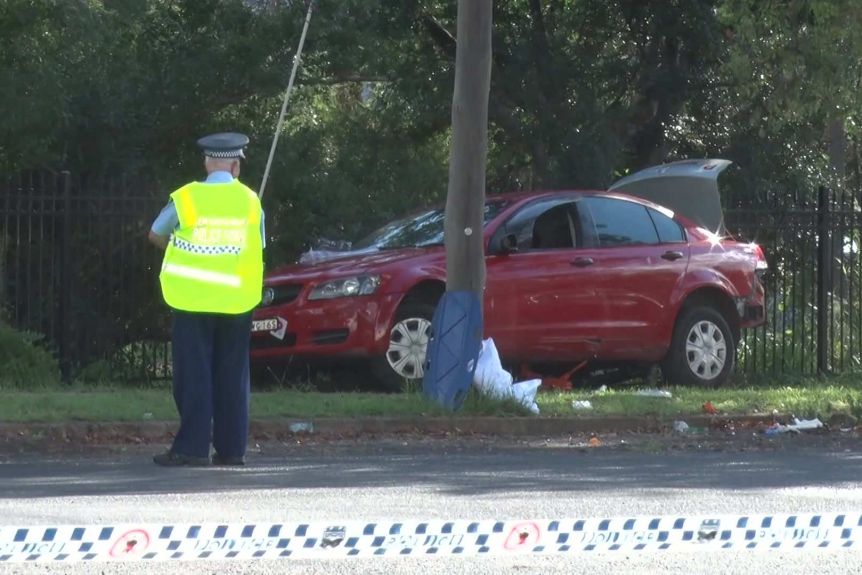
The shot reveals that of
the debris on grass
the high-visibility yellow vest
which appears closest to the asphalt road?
the high-visibility yellow vest

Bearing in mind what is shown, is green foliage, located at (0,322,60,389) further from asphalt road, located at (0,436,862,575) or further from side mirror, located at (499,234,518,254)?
side mirror, located at (499,234,518,254)

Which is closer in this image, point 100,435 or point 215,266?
point 215,266

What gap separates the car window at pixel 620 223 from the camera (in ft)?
42.1

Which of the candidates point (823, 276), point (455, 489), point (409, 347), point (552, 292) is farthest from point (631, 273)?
point (455, 489)

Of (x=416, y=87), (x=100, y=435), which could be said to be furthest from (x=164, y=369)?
(x=416, y=87)

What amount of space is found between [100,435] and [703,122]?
32.2 ft

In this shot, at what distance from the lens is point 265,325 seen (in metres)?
11.9

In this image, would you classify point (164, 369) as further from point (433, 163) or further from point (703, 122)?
point (703, 122)

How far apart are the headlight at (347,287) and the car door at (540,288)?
95 centimetres

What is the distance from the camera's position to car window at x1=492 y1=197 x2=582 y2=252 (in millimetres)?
12500

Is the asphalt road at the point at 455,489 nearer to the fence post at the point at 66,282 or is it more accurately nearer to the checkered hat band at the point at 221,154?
the checkered hat band at the point at 221,154

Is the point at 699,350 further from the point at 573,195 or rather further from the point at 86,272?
the point at 86,272

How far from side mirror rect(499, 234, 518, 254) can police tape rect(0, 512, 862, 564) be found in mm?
5879

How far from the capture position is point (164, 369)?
13.6 metres
